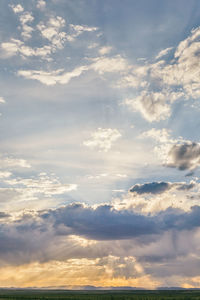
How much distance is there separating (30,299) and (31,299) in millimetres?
665

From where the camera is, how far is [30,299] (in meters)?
164

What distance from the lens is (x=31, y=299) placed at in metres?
163
